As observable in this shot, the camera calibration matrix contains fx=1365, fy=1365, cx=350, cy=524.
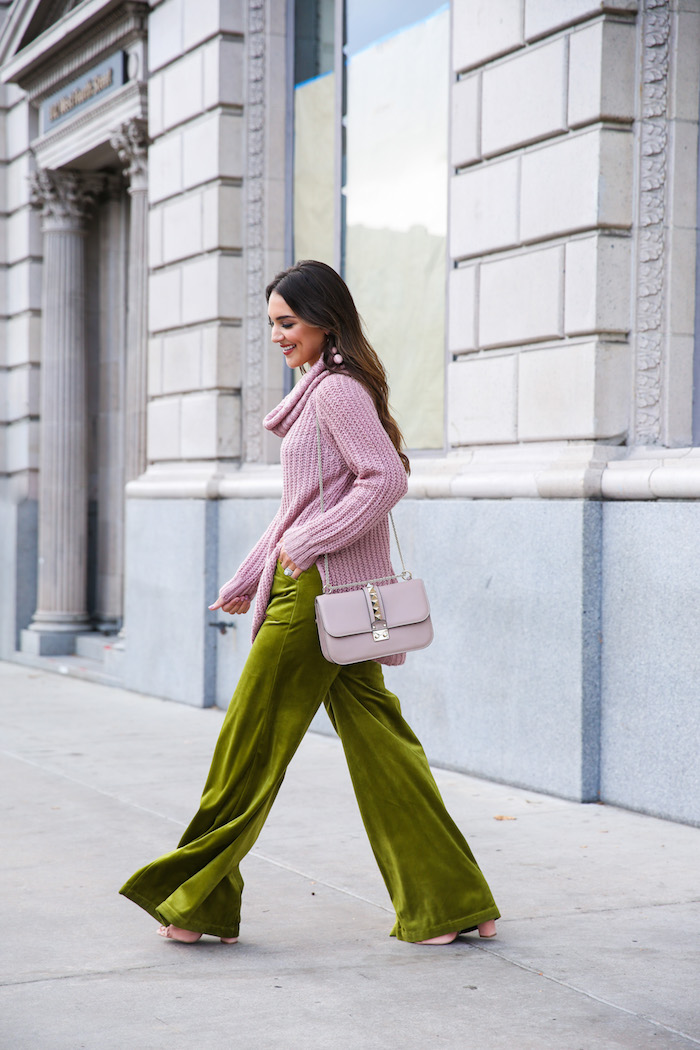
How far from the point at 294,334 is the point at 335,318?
0.13 metres

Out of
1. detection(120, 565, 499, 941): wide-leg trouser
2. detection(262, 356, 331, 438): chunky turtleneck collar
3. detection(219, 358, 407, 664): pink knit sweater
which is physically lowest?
detection(120, 565, 499, 941): wide-leg trouser

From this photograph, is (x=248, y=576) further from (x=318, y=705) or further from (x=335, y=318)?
(x=335, y=318)

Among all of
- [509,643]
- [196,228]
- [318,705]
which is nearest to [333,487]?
[318,705]

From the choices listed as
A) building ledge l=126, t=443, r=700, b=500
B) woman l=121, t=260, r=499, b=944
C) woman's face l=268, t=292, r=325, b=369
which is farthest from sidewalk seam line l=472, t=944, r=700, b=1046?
building ledge l=126, t=443, r=700, b=500

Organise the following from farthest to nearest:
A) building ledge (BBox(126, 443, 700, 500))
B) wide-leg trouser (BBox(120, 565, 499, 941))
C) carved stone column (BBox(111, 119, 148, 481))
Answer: carved stone column (BBox(111, 119, 148, 481)) → building ledge (BBox(126, 443, 700, 500)) → wide-leg trouser (BBox(120, 565, 499, 941))

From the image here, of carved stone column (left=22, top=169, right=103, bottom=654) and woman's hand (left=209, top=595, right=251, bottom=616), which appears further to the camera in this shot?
carved stone column (left=22, top=169, right=103, bottom=654)

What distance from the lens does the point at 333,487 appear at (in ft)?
13.2

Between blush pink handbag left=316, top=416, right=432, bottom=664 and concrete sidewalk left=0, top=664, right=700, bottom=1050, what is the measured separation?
0.89 m

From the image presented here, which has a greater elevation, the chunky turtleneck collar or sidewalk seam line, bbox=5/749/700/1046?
the chunky turtleneck collar

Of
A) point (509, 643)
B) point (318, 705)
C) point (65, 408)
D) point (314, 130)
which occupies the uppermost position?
point (314, 130)

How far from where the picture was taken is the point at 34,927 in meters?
A: 4.26

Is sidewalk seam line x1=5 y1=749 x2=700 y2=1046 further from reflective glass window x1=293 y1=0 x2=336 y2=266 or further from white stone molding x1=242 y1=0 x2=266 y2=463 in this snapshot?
reflective glass window x1=293 y1=0 x2=336 y2=266

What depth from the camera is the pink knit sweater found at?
12.8 feet

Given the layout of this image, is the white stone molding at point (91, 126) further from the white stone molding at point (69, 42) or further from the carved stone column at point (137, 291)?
the white stone molding at point (69, 42)
